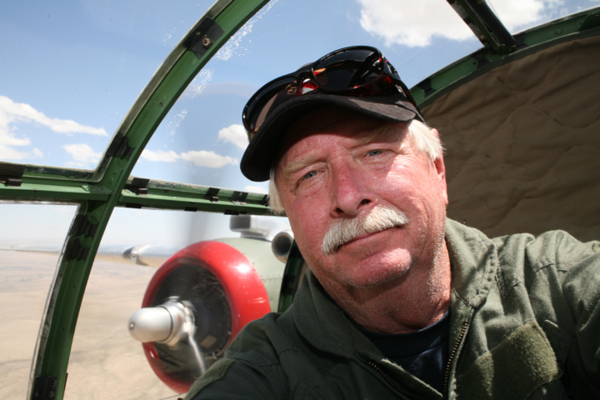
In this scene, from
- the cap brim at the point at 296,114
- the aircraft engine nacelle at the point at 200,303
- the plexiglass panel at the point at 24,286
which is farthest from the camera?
the aircraft engine nacelle at the point at 200,303

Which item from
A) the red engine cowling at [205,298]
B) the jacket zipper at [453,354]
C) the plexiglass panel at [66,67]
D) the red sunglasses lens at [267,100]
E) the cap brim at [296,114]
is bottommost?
the jacket zipper at [453,354]

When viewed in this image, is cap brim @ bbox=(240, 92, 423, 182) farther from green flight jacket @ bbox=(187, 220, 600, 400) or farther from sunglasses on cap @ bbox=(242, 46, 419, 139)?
green flight jacket @ bbox=(187, 220, 600, 400)

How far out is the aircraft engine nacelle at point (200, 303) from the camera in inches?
114

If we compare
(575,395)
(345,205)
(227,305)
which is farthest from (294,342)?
(227,305)

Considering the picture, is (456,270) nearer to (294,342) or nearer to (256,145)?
(294,342)

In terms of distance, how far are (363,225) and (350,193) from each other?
0.39ft

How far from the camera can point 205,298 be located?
309cm

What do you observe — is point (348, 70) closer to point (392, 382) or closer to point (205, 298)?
point (392, 382)

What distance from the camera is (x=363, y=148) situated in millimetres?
1260

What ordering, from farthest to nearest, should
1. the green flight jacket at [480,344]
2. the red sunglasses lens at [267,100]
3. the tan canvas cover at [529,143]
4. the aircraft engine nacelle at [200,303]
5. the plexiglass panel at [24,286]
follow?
the aircraft engine nacelle at [200,303] → the tan canvas cover at [529,143] → the plexiglass panel at [24,286] → the red sunglasses lens at [267,100] → the green flight jacket at [480,344]

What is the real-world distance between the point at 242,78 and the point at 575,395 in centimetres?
218

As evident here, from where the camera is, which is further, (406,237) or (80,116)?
(80,116)

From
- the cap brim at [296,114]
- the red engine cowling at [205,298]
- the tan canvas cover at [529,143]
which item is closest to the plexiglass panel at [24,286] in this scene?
the red engine cowling at [205,298]

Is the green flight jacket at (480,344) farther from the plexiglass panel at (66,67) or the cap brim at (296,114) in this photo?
the plexiglass panel at (66,67)
